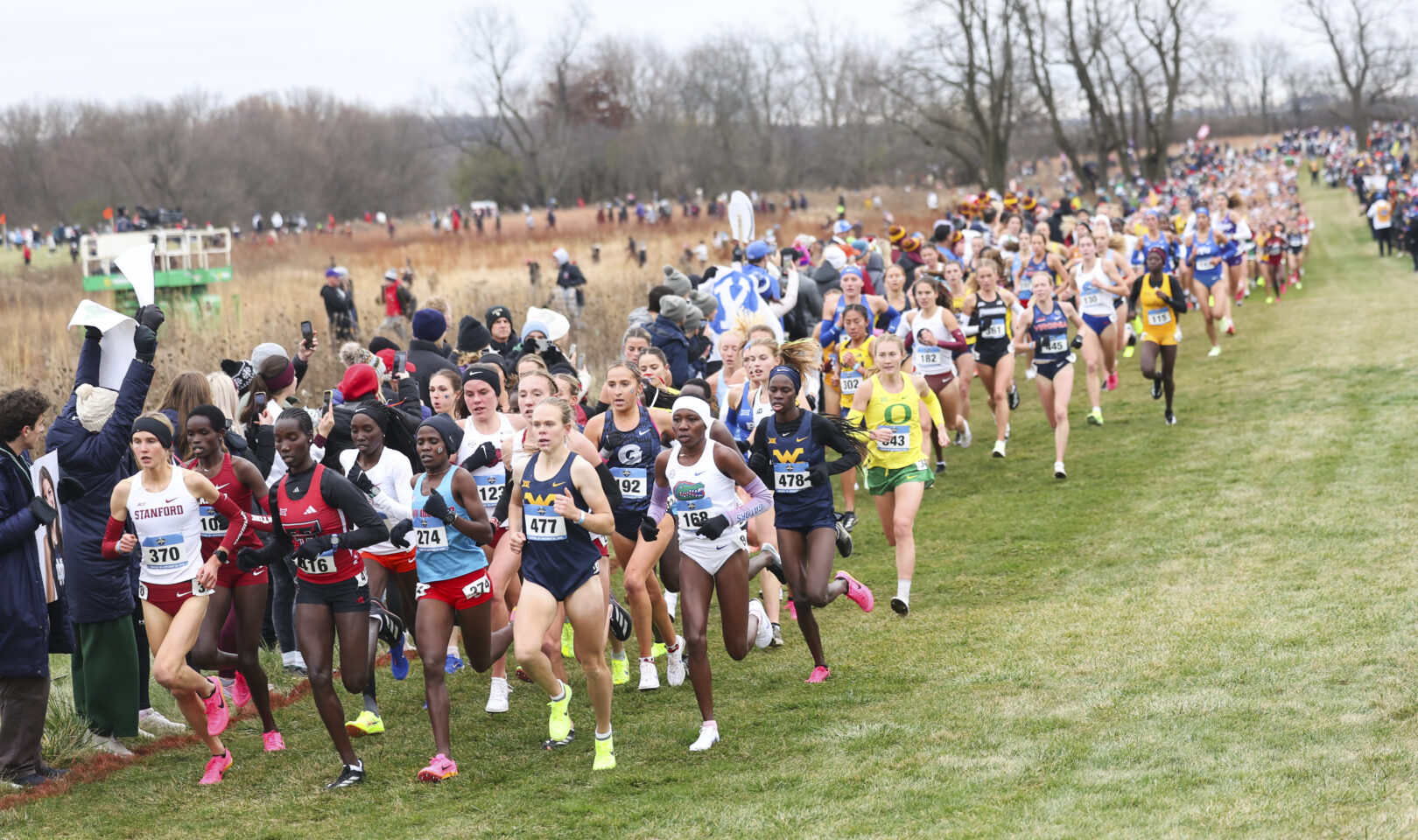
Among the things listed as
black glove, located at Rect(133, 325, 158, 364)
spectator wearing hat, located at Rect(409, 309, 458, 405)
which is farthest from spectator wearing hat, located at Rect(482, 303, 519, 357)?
black glove, located at Rect(133, 325, 158, 364)

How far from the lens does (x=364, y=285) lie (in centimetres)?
2892

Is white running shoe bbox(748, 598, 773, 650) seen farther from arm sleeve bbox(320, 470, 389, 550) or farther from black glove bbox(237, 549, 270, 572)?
black glove bbox(237, 549, 270, 572)

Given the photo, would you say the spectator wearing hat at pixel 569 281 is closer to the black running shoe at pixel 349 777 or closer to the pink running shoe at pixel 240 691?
the pink running shoe at pixel 240 691

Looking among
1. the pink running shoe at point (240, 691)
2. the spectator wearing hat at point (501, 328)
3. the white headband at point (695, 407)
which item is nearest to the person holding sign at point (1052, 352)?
the spectator wearing hat at point (501, 328)

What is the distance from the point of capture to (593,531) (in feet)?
19.8

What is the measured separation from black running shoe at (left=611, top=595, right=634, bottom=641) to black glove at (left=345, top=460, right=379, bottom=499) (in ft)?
4.81

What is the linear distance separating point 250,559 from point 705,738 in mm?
2415

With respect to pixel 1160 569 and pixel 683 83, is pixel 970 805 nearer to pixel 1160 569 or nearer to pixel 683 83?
pixel 1160 569

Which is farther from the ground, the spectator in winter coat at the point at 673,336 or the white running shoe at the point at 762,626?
the spectator in winter coat at the point at 673,336

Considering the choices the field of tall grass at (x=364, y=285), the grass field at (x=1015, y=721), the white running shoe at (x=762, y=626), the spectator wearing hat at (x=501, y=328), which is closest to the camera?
the grass field at (x=1015, y=721)

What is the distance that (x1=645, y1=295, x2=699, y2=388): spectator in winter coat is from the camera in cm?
1106

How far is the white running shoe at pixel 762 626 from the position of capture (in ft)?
24.8

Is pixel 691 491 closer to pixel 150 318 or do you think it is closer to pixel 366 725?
pixel 366 725

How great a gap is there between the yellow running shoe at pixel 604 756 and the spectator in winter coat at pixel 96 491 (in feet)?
8.91
